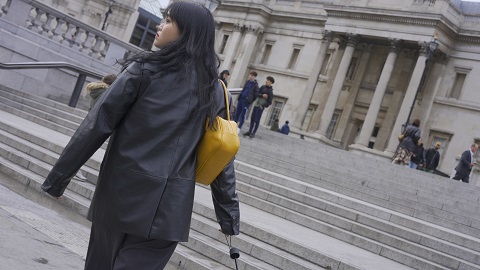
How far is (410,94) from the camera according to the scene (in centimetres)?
4128

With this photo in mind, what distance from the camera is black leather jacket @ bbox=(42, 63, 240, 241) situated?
11.6ft

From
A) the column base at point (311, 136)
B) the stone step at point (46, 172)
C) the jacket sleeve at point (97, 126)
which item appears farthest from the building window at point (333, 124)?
the jacket sleeve at point (97, 126)

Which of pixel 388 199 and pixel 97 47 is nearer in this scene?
pixel 388 199

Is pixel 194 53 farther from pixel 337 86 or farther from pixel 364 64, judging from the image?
pixel 364 64

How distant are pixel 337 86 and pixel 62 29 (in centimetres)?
2635

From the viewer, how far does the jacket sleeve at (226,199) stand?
3.93 m

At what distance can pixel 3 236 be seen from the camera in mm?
5945

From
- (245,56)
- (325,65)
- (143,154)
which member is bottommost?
(143,154)

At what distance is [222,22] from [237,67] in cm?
424

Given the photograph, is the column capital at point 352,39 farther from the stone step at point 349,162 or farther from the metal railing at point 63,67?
the metal railing at point 63,67

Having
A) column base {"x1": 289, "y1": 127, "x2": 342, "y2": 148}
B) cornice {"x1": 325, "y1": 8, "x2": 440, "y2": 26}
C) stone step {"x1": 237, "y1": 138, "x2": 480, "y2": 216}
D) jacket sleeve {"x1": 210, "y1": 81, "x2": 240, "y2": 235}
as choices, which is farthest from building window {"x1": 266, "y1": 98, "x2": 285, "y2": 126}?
jacket sleeve {"x1": 210, "y1": 81, "x2": 240, "y2": 235}

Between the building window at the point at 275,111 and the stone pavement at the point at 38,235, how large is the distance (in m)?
42.6

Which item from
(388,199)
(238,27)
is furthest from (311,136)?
(388,199)

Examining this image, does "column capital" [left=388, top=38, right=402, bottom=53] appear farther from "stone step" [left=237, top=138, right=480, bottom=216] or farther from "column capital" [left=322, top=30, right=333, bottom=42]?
"stone step" [left=237, top=138, right=480, bottom=216]
